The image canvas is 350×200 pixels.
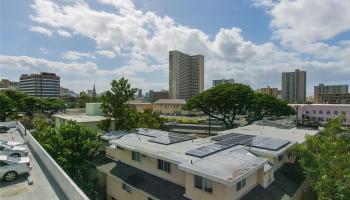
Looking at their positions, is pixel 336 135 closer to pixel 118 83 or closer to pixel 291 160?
pixel 291 160

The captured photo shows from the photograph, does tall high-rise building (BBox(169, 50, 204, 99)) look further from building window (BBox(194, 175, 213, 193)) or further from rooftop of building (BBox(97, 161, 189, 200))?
building window (BBox(194, 175, 213, 193))

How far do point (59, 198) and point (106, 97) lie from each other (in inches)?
802

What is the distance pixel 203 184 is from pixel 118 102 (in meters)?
20.3

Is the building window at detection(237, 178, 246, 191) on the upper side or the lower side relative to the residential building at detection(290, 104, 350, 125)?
lower

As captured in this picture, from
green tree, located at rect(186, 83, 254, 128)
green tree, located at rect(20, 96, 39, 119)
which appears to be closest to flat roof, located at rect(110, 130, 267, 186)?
green tree, located at rect(186, 83, 254, 128)

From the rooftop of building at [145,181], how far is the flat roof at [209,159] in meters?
2.23

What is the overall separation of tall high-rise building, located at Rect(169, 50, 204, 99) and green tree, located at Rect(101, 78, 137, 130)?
113788 millimetres

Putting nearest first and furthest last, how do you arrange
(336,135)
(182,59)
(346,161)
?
(346,161) → (336,135) → (182,59)

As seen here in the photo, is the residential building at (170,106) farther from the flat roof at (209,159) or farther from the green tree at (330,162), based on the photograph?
the green tree at (330,162)

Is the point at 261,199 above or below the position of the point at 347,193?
below

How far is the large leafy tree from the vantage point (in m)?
18.7

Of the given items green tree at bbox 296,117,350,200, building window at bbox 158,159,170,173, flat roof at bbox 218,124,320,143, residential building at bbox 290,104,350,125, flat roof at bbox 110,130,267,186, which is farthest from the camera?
residential building at bbox 290,104,350,125

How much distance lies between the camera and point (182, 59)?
145875 millimetres

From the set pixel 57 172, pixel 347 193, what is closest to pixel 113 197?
pixel 57 172
